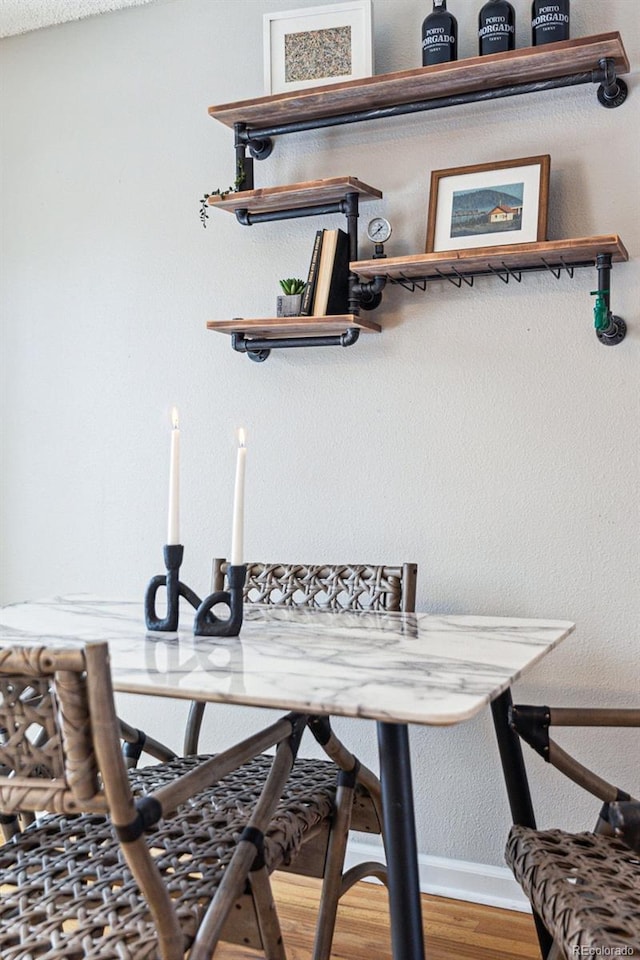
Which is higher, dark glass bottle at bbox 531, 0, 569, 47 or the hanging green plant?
dark glass bottle at bbox 531, 0, 569, 47

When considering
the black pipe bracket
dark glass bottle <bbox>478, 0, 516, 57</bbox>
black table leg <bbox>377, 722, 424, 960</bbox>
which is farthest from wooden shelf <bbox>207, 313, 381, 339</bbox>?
black table leg <bbox>377, 722, 424, 960</bbox>

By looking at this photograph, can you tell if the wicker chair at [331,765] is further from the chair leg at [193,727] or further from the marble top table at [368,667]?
the marble top table at [368,667]

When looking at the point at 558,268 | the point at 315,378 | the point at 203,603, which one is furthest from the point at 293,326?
the point at 203,603

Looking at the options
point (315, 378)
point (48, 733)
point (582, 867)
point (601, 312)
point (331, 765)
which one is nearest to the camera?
point (48, 733)

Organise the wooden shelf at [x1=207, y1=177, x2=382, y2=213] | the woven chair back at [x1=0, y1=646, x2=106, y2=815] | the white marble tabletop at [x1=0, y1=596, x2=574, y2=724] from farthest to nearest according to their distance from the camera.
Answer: the wooden shelf at [x1=207, y1=177, x2=382, y2=213], the white marble tabletop at [x1=0, y1=596, x2=574, y2=724], the woven chair back at [x1=0, y1=646, x2=106, y2=815]

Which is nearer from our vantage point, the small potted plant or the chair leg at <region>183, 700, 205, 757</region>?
the chair leg at <region>183, 700, 205, 757</region>

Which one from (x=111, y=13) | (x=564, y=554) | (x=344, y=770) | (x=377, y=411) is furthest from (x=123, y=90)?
(x=344, y=770)

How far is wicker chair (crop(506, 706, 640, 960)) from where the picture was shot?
3.79 feet

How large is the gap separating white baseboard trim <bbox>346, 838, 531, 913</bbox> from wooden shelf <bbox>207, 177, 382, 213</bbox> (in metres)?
1.68

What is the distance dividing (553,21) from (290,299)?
34.7 inches

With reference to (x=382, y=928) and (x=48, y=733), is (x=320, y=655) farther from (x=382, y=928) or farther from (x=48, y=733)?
(x=382, y=928)

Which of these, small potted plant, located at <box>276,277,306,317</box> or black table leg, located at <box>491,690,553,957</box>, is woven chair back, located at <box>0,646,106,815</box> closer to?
black table leg, located at <box>491,690,553,957</box>

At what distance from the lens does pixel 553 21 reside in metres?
2.08

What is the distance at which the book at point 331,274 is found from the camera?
232 cm
